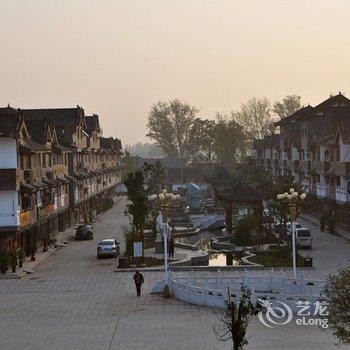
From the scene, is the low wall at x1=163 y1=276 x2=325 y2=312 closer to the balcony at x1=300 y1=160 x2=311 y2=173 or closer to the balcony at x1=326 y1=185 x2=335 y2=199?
the balcony at x1=326 y1=185 x2=335 y2=199

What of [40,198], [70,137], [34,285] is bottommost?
[34,285]

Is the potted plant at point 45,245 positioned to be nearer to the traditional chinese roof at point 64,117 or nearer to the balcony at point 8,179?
the balcony at point 8,179

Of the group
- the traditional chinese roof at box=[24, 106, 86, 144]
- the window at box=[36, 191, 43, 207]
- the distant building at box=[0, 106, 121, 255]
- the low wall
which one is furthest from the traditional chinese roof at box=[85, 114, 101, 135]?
the low wall

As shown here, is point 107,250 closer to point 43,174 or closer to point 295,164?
point 43,174

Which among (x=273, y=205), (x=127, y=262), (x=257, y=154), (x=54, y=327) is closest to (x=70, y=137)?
(x=273, y=205)

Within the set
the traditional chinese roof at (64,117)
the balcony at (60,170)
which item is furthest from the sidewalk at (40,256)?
the traditional chinese roof at (64,117)

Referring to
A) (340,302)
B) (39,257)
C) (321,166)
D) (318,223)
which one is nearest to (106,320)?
(340,302)

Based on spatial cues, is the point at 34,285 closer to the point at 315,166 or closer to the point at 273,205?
the point at 273,205

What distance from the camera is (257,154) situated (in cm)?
11875

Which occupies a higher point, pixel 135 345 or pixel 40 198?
pixel 40 198

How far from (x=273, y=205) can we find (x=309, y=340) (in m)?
27.2

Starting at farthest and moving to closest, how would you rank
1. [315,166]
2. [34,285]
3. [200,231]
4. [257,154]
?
[257,154] < [315,166] < [200,231] < [34,285]

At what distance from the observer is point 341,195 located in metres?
55.5

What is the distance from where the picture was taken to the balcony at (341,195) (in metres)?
54.2
